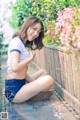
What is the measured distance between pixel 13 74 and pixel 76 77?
108cm

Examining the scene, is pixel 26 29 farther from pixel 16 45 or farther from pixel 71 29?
pixel 71 29

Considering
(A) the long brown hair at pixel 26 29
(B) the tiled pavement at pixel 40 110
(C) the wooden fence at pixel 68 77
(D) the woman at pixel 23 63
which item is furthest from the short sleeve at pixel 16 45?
(B) the tiled pavement at pixel 40 110

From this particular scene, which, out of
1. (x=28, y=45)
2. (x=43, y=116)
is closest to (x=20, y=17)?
(x=28, y=45)

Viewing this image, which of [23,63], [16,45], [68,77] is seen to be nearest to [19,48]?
[16,45]

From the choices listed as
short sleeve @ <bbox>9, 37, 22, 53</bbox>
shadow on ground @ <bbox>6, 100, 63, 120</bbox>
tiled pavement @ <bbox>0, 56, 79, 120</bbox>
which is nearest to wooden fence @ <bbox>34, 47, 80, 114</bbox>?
tiled pavement @ <bbox>0, 56, 79, 120</bbox>

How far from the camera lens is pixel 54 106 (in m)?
4.77

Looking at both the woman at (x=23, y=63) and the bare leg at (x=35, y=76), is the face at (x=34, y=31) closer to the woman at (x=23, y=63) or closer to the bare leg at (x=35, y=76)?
the woman at (x=23, y=63)

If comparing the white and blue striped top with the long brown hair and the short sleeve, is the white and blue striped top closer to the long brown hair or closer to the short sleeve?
the short sleeve

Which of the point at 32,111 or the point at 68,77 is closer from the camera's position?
the point at 32,111

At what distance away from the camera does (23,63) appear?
4641mm

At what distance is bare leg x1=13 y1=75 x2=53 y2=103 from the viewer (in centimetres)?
482

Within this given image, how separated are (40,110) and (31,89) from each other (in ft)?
1.28

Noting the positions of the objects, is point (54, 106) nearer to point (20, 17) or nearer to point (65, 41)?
point (65, 41)

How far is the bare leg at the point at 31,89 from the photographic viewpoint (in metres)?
4.82
